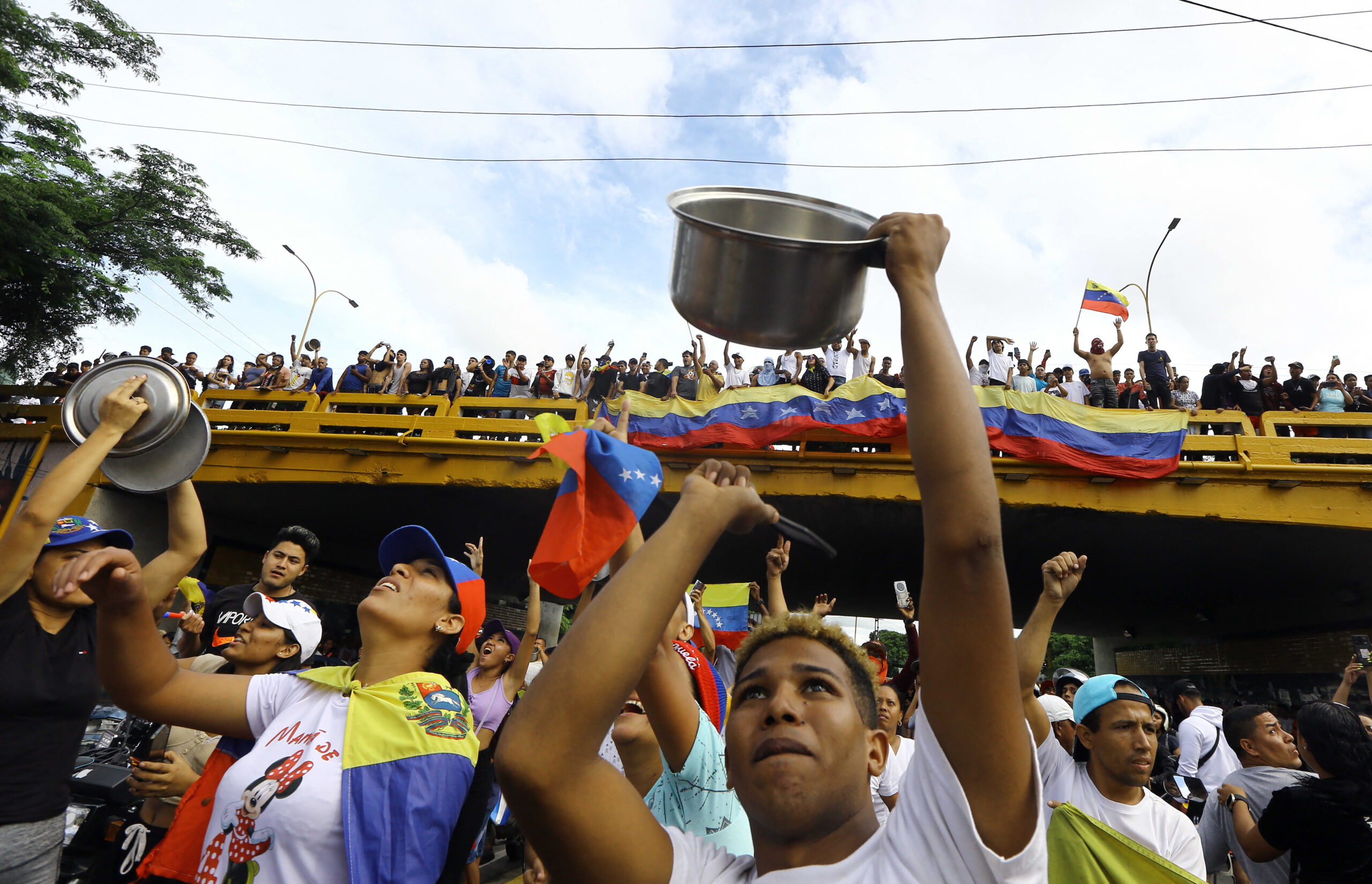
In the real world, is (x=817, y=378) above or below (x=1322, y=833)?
above

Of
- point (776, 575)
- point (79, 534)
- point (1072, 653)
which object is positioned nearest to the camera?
point (79, 534)

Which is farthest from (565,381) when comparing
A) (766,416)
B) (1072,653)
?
(1072,653)

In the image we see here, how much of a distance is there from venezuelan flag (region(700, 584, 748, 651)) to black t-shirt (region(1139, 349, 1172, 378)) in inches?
331

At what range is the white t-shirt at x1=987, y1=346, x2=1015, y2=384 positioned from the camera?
11836mm

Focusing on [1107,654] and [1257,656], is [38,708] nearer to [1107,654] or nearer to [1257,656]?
[1257,656]

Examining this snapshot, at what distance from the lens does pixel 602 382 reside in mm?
12195

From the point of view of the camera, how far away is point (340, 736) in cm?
197

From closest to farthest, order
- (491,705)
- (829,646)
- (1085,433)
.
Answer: (829,646) → (491,705) → (1085,433)

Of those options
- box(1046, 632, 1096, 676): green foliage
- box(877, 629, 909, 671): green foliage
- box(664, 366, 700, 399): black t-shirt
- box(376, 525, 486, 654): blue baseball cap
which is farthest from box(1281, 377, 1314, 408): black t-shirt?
box(1046, 632, 1096, 676): green foliage

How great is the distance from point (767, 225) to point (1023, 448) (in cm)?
863

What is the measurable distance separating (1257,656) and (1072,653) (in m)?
38.8

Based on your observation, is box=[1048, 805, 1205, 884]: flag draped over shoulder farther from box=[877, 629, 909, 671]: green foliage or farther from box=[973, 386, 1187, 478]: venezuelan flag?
box=[877, 629, 909, 671]: green foliage

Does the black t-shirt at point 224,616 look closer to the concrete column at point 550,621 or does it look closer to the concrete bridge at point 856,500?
the concrete bridge at point 856,500

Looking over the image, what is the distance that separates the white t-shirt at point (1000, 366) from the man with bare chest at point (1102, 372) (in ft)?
3.47
